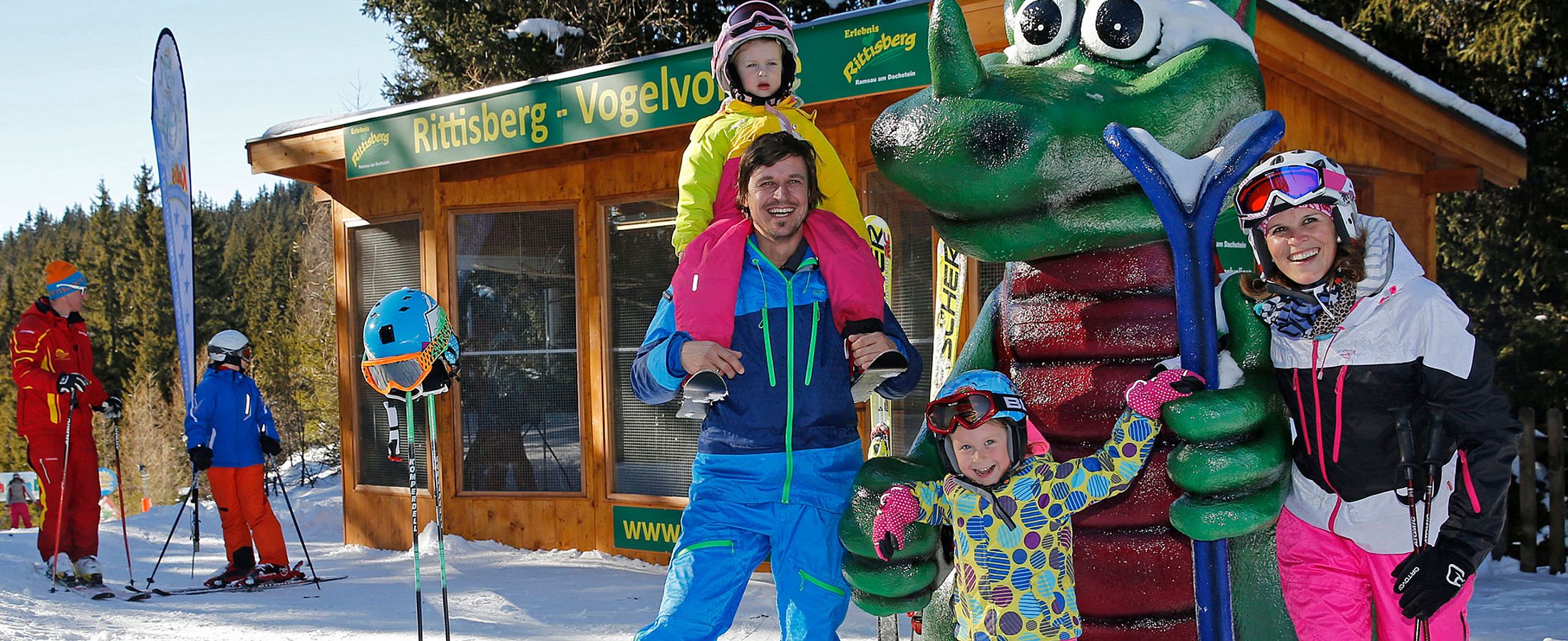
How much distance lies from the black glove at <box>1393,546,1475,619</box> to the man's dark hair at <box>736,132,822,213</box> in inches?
56.8

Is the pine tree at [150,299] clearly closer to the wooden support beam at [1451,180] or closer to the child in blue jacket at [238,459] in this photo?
the child in blue jacket at [238,459]

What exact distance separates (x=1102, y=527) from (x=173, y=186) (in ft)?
20.8

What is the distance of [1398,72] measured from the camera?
5.84m

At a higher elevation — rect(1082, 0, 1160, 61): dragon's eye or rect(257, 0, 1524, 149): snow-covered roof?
rect(257, 0, 1524, 149): snow-covered roof

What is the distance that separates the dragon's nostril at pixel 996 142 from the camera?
238 cm

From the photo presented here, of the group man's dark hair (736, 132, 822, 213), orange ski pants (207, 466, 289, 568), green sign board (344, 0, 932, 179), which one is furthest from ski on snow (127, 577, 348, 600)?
man's dark hair (736, 132, 822, 213)

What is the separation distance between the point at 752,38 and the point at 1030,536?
58.6 inches

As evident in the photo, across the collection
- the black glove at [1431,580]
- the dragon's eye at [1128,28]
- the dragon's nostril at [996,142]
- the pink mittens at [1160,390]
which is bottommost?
the black glove at [1431,580]

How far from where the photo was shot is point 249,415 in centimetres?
695

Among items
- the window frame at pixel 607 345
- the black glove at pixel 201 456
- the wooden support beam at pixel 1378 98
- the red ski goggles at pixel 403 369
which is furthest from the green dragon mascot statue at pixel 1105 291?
the black glove at pixel 201 456

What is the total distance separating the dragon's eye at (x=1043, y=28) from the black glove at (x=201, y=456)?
563 cm

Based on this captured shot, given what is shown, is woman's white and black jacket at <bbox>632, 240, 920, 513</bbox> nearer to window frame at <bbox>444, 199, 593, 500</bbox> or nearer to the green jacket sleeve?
the green jacket sleeve

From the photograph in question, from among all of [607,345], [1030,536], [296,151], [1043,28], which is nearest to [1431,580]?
[1030,536]

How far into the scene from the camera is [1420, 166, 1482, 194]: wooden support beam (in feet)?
21.5
